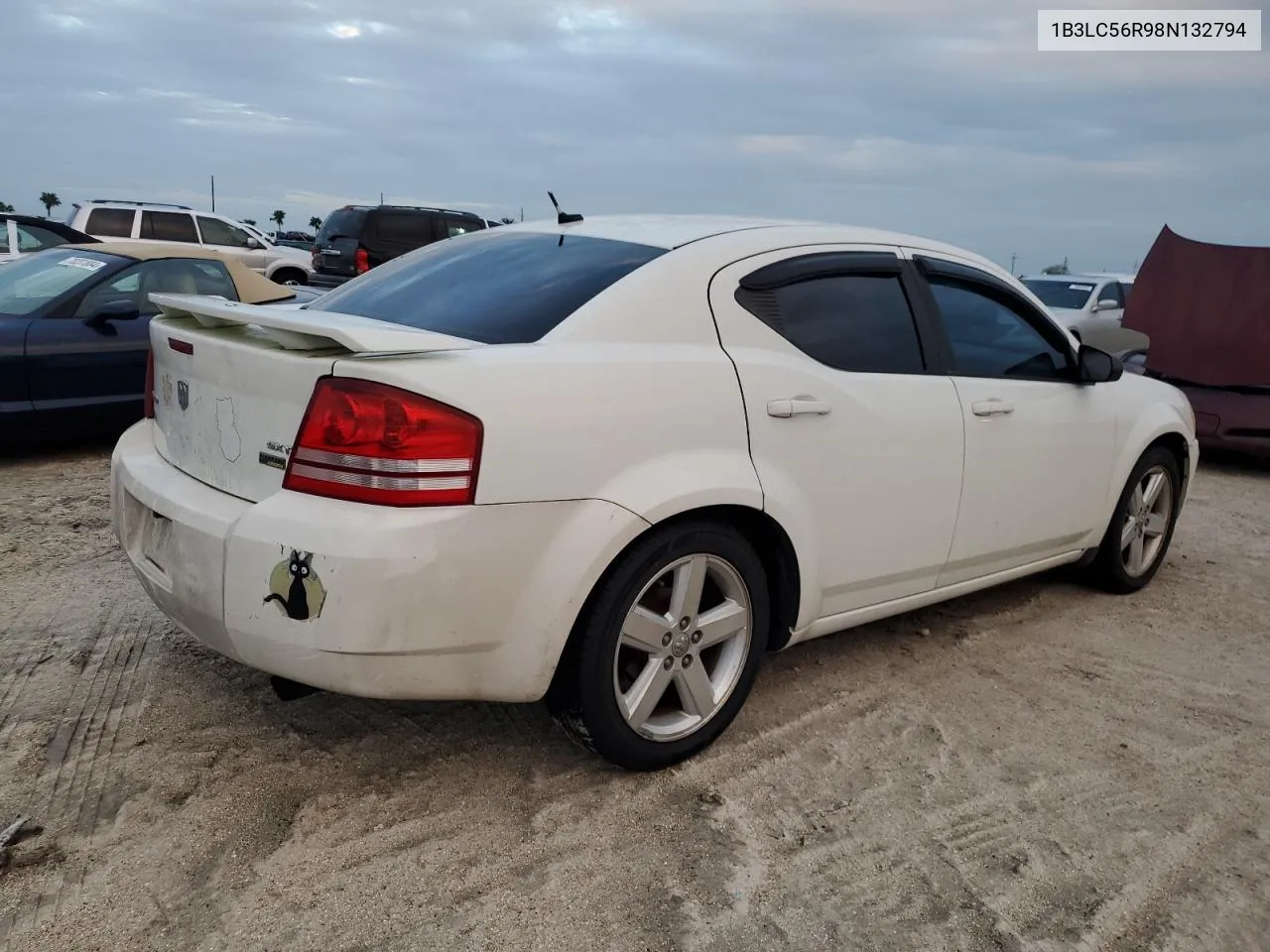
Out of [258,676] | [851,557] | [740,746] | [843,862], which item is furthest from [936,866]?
[258,676]

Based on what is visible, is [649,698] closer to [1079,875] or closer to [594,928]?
[594,928]

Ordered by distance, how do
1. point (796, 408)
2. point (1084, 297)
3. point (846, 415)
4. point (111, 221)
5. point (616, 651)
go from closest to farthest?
1. point (616, 651)
2. point (796, 408)
3. point (846, 415)
4. point (1084, 297)
5. point (111, 221)

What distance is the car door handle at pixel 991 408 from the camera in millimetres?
3645

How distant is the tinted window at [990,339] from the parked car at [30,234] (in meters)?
10.8

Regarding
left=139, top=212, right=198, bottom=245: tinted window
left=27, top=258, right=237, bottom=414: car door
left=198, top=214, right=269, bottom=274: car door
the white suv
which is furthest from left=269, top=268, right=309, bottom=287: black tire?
left=27, top=258, right=237, bottom=414: car door

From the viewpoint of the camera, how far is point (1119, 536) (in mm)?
4617

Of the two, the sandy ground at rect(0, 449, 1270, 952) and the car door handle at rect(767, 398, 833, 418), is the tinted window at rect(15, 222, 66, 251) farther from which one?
the car door handle at rect(767, 398, 833, 418)

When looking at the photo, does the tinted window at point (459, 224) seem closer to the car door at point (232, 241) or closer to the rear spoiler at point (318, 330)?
the car door at point (232, 241)

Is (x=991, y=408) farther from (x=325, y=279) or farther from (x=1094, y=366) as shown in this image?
(x=325, y=279)

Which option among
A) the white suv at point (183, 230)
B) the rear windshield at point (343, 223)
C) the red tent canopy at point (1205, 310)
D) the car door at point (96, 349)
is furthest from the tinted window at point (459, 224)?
the red tent canopy at point (1205, 310)

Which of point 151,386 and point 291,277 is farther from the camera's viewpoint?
point 291,277

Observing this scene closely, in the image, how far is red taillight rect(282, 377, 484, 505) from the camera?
7.74 feet

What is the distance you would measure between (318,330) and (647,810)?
1.48 m

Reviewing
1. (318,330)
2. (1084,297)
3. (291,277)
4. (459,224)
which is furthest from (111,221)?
(318,330)
